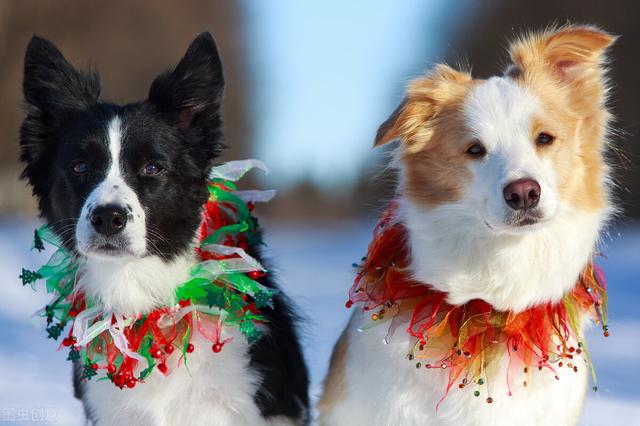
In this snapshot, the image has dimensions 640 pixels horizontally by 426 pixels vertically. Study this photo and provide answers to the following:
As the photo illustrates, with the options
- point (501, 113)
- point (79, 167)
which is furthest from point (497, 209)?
point (79, 167)

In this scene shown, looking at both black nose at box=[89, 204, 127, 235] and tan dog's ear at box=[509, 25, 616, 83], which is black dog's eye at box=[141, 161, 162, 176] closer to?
black nose at box=[89, 204, 127, 235]

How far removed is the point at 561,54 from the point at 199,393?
1863mm

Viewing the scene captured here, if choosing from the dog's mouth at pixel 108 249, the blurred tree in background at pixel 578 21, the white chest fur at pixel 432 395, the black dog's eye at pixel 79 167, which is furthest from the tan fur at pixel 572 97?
the blurred tree in background at pixel 578 21

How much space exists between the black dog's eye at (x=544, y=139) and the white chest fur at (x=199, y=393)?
1.35m

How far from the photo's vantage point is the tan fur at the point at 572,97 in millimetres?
2301

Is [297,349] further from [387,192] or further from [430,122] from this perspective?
[430,122]

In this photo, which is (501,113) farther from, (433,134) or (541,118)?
(433,134)

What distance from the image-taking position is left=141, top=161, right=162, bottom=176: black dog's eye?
257 centimetres

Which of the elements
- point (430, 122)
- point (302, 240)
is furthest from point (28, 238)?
point (430, 122)

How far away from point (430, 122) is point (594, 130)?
582mm

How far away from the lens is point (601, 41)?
243 centimetres

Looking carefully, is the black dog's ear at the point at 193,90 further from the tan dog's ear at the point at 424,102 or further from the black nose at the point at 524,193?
the black nose at the point at 524,193

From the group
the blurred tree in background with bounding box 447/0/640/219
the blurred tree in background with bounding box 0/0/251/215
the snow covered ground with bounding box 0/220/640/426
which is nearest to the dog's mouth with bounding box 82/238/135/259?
the snow covered ground with bounding box 0/220/640/426

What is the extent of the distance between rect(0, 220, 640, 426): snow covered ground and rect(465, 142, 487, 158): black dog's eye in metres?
0.74
